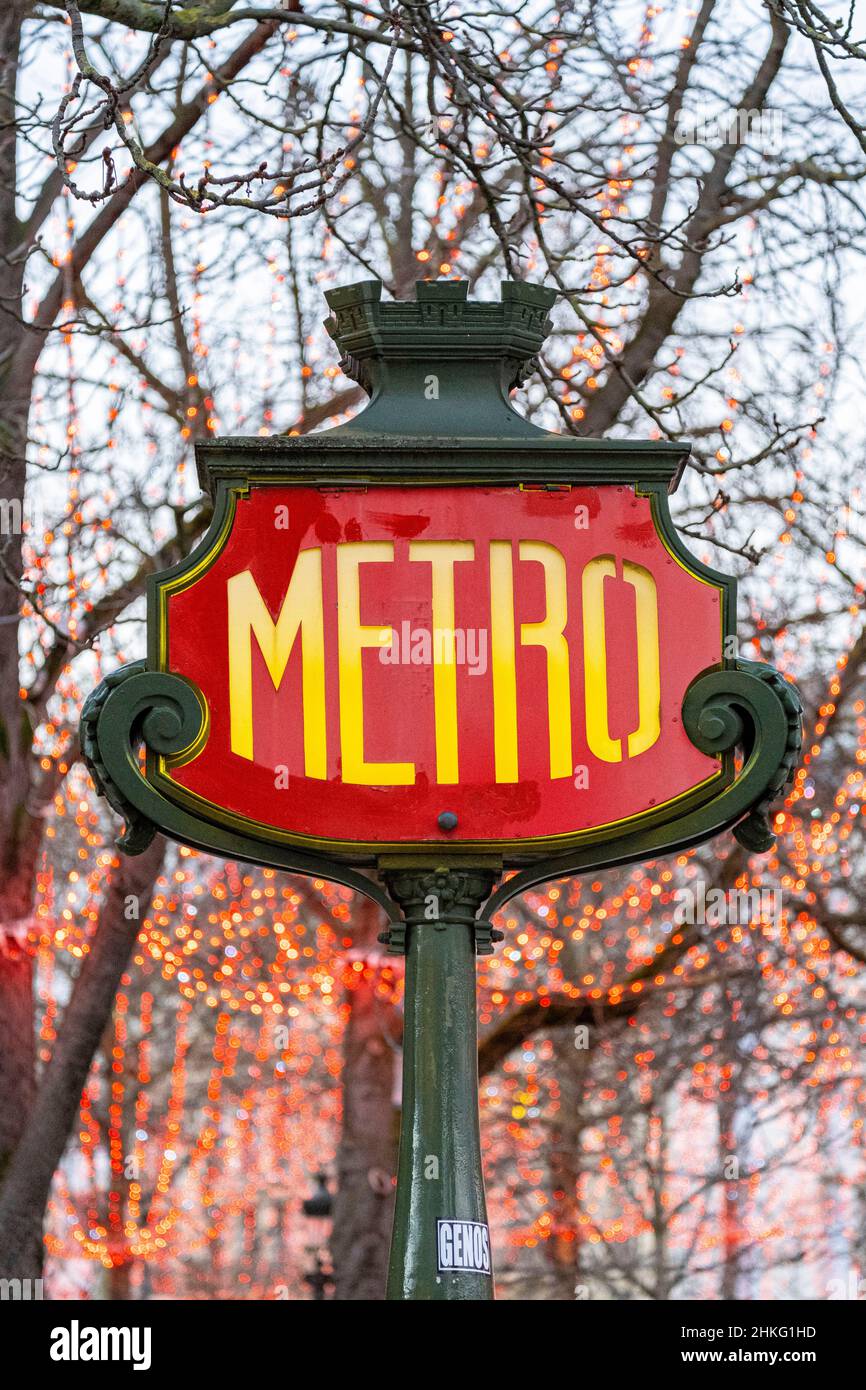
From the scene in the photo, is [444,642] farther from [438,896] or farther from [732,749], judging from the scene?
[732,749]

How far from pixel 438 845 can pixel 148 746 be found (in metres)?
0.76

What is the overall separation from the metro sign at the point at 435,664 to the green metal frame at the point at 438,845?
3 centimetres

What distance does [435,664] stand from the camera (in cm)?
604

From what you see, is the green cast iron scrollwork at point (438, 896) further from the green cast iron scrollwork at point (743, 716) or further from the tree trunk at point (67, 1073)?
the tree trunk at point (67, 1073)

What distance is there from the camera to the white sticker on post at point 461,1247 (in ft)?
18.9

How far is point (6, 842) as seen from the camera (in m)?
13.1

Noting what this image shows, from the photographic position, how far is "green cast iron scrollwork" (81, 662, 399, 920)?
600 centimetres

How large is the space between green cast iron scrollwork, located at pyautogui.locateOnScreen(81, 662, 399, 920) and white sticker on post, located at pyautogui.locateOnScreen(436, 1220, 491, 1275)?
0.80 meters

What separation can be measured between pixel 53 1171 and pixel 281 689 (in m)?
7.19

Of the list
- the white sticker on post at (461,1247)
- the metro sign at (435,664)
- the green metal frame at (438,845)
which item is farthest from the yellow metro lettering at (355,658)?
the white sticker on post at (461,1247)

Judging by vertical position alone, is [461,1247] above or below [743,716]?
below

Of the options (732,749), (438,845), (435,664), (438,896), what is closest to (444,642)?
(435,664)
